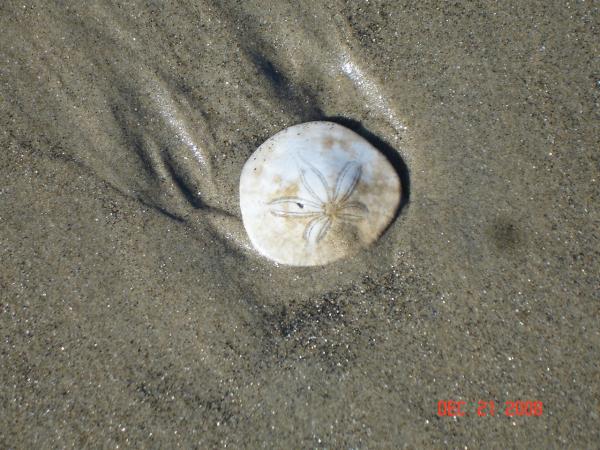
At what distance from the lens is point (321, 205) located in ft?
8.95

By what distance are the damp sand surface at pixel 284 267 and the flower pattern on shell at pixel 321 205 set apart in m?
0.28

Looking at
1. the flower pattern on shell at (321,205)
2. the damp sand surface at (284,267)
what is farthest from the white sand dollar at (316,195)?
the damp sand surface at (284,267)

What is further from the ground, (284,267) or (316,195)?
(316,195)

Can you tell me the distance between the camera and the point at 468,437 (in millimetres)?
2389

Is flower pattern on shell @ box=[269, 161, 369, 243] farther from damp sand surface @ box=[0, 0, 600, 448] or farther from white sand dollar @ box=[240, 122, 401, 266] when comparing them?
A: damp sand surface @ box=[0, 0, 600, 448]

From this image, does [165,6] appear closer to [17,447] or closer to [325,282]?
[325,282]

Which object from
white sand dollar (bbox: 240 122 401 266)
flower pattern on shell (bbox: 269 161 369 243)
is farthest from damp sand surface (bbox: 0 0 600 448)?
flower pattern on shell (bbox: 269 161 369 243)

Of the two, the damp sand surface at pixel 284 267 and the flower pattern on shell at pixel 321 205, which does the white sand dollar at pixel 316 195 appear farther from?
the damp sand surface at pixel 284 267

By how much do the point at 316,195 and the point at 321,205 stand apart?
0.08m

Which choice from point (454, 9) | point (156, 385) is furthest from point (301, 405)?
point (454, 9)

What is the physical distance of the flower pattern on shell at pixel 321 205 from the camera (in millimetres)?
2732

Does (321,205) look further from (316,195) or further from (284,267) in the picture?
(284,267)

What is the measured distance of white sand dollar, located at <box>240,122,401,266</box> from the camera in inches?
109

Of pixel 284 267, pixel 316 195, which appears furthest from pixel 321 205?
pixel 284 267
